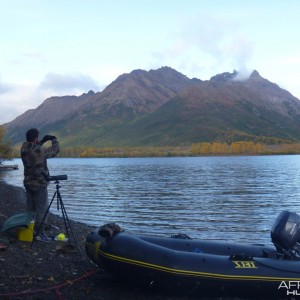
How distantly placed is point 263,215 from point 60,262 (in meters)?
16.8

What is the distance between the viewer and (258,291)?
8164mm

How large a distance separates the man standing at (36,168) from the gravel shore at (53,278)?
1.10 metres

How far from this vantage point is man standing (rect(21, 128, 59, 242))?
10.9 metres

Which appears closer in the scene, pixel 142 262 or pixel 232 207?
pixel 142 262

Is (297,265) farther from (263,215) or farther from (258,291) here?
(263,215)

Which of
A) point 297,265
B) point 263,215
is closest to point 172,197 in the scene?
point 263,215

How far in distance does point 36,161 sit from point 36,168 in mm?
185

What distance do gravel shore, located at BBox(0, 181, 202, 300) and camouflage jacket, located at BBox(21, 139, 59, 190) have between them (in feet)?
5.00

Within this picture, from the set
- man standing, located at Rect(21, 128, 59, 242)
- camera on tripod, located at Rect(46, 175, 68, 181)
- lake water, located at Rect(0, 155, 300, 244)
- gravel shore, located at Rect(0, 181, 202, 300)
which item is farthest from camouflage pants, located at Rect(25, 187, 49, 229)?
lake water, located at Rect(0, 155, 300, 244)

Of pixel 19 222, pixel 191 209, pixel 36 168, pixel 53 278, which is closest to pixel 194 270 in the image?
pixel 53 278

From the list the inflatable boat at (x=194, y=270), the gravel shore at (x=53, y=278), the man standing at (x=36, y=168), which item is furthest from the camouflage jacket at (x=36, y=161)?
the inflatable boat at (x=194, y=270)

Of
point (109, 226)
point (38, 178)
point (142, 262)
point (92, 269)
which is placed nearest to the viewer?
point (142, 262)

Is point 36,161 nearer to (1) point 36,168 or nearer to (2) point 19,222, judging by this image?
(1) point 36,168

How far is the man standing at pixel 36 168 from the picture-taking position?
10859 mm
